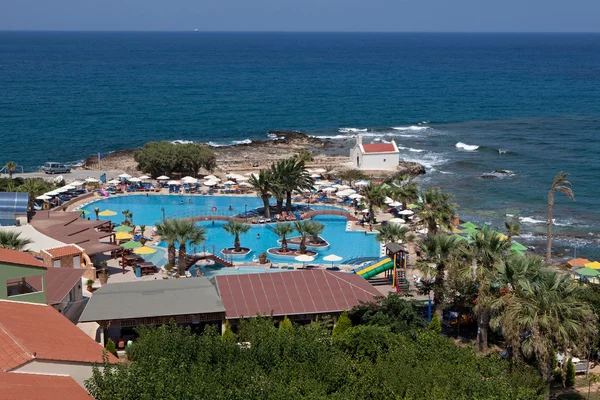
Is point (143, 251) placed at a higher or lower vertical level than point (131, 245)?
lower

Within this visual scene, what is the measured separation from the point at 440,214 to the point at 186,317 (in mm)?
14042

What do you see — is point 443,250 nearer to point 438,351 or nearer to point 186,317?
point 438,351

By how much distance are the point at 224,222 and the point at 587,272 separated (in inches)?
896

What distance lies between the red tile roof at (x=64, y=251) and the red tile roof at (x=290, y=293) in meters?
9.37

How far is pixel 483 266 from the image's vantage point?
26.4 meters

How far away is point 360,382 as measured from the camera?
19.8 m

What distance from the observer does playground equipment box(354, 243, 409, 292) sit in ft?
114

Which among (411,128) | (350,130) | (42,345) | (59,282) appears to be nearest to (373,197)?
(59,282)

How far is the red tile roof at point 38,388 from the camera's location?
1663 centimetres

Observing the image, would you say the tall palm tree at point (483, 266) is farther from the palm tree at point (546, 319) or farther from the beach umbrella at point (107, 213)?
the beach umbrella at point (107, 213)

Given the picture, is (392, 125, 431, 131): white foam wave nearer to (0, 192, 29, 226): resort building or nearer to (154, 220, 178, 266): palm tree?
(0, 192, 29, 226): resort building

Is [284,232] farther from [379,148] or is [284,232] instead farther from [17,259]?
[379,148]

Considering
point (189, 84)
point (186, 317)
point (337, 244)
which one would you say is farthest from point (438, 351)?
point (189, 84)

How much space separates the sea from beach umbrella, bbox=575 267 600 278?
24.1 feet
